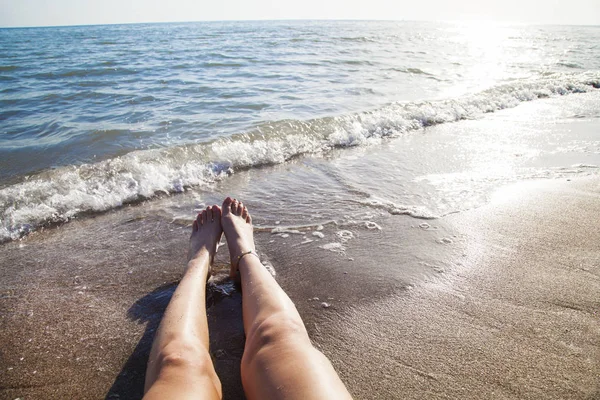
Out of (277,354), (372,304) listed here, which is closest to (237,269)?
(372,304)

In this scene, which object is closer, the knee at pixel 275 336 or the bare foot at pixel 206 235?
the knee at pixel 275 336

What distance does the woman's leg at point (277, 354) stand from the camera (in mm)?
1153

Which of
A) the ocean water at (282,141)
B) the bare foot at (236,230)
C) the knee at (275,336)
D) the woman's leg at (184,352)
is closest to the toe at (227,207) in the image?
the bare foot at (236,230)

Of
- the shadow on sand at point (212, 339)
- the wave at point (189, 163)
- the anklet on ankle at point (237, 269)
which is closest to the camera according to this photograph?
the shadow on sand at point (212, 339)

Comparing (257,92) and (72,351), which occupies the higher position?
(257,92)

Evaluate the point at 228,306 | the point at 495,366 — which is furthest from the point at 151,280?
the point at 495,366

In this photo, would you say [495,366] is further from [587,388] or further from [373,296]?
[373,296]

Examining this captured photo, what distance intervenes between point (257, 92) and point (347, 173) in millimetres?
4104

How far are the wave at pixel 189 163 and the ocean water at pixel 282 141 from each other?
0.06 feet

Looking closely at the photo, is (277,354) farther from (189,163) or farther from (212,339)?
(189,163)

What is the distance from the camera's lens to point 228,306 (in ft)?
6.49

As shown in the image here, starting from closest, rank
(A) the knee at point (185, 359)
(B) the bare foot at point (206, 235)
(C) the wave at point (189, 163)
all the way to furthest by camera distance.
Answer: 1. (A) the knee at point (185, 359)
2. (B) the bare foot at point (206, 235)
3. (C) the wave at point (189, 163)

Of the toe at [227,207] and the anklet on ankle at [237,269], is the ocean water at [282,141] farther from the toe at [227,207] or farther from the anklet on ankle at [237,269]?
the anklet on ankle at [237,269]

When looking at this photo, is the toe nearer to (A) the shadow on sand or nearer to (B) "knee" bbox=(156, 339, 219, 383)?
(A) the shadow on sand
